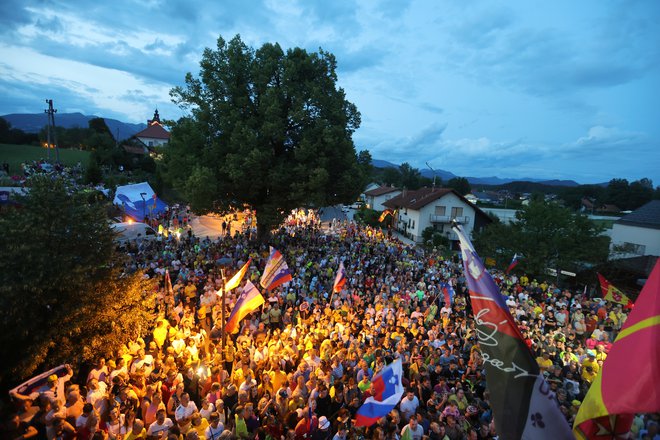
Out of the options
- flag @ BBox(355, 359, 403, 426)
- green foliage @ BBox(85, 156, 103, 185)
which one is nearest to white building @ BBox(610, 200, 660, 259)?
flag @ BBox(355, 359, 403, 426)

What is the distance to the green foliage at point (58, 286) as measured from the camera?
768 centimetres

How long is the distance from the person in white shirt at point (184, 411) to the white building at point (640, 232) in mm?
36937

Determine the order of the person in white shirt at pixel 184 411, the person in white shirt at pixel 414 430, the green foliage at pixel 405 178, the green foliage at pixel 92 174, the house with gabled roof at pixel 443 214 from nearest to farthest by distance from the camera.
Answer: the person in white shirt at pixel 414 430 < the person in white shirt at pixel 184 411 < the green foliage at pixel 92 174 < the house with gabled roof at pixel 443 214 < the green foliage at pixel 405 178

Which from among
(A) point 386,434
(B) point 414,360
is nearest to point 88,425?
(A) point 386,434

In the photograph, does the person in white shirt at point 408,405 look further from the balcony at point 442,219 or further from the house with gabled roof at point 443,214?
the balcony at point 442,219

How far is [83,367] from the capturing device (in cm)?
948

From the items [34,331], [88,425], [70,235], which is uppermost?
[70,235]

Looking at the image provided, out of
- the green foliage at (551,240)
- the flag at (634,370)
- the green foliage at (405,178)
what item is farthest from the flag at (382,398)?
the green foliage at (405,178)

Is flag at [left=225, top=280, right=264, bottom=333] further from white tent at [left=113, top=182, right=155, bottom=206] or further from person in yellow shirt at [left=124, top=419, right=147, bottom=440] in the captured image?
white tent at [left=113, top=182, right=155, bottom=206]

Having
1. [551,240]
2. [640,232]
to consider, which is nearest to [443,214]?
[640,232]

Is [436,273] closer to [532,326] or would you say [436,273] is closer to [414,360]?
[532,326]

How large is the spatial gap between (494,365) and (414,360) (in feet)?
21.4

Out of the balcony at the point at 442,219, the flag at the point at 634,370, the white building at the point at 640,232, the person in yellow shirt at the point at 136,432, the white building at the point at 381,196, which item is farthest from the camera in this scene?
the white building at the point at 381,196

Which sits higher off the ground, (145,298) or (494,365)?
(494,365)
